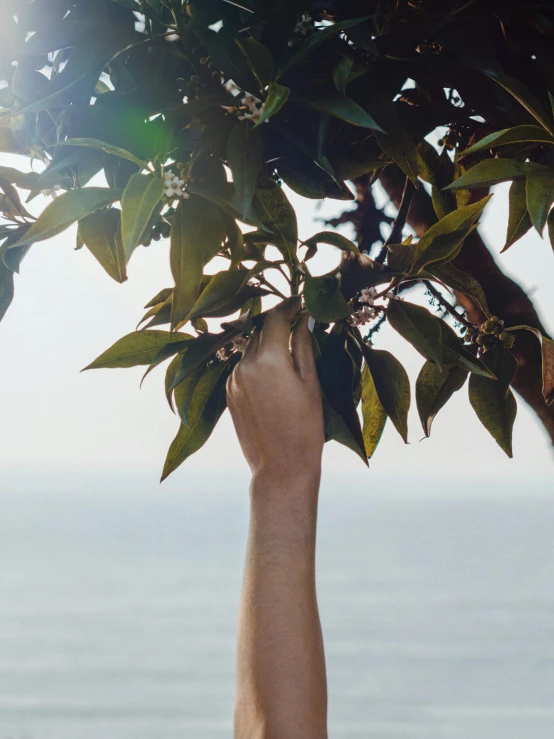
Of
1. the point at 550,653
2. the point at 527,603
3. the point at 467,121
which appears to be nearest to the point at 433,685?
the point at 550,653

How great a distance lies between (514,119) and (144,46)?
27 cm

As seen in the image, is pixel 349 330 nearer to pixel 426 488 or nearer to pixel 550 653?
pixel 426 488

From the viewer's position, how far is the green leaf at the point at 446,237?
0.53m

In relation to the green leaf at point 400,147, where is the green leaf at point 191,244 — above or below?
below

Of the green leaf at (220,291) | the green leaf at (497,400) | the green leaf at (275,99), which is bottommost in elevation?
the green leaf at (497,400)

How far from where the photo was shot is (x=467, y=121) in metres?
0.63

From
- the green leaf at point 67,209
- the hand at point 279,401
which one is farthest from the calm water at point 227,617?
the green leaf at point 67,209

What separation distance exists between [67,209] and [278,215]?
0.18m

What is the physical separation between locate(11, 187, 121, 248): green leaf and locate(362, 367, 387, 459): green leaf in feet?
1.07

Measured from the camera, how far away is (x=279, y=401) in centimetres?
57

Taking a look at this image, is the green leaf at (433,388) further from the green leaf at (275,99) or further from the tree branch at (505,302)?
the green leaf at (275,99)

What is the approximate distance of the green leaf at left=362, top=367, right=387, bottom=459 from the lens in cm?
70

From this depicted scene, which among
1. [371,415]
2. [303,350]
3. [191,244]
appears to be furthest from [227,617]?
[191,244]

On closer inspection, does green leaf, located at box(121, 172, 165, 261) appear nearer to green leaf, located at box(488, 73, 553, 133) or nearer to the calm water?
green leaf, located at box(488, 73, 553, 133)
